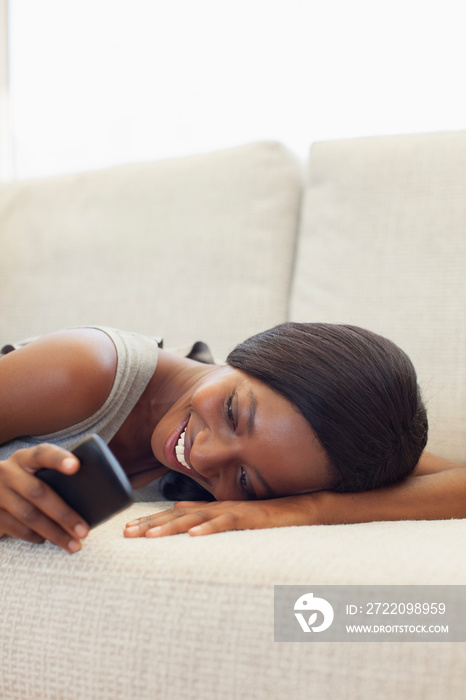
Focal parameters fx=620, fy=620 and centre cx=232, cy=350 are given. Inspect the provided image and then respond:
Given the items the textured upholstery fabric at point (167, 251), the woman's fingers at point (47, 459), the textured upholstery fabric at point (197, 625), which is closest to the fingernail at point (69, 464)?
the woman's fingers at point (47, 459)

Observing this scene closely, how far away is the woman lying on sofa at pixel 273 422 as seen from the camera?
849mm

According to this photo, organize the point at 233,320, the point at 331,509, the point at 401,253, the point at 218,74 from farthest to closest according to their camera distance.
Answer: the point at 218,74 → the point at 233,320 → the point at 401,253 → the point at 331,509

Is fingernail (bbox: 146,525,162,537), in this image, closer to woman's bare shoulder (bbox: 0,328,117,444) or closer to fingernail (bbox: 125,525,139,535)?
fingernail (bbox: 125,525,139,535)

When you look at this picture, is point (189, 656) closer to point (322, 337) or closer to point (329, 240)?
point (322, 337)

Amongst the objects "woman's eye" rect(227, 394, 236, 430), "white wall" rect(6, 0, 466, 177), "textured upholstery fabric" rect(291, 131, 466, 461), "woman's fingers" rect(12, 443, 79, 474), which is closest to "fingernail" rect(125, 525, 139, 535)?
"woman's fingers" rect(12, 443, 79, 474)

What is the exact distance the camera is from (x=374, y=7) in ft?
6.26

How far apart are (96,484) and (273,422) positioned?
319 mm

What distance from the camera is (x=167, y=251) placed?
1.52 metres

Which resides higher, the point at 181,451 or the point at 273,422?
the point at 273,422

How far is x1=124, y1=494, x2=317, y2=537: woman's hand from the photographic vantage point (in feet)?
2.34

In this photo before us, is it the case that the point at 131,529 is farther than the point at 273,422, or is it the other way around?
the point at 273,422

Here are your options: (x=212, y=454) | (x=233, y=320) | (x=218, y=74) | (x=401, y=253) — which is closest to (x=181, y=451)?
(x=212, y=454)

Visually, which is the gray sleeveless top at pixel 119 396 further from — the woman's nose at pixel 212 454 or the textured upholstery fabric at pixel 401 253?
the textured upholstery fabric at pixel 401 253

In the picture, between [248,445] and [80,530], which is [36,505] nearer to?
[80,530]
